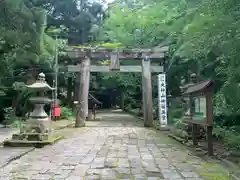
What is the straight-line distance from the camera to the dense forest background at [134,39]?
19.1ft

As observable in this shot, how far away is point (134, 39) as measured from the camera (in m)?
16.7

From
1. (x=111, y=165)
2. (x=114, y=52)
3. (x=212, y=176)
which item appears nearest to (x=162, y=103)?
(x=114, y=52)

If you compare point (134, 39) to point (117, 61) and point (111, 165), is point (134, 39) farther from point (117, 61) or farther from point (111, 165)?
point (111, 165)

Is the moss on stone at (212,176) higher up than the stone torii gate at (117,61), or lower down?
lower down

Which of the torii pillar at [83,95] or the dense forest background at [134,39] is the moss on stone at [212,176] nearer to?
the dense forest background at [134,39]

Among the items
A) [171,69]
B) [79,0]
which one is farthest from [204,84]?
[79,0]

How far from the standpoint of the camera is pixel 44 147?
280 inches

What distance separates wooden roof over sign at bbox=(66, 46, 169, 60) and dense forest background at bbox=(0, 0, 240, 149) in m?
0.75

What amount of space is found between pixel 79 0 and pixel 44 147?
54.8 ft

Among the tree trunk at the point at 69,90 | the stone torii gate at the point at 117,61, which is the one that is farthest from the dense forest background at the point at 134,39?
the stone torii gate at the point at 117,61

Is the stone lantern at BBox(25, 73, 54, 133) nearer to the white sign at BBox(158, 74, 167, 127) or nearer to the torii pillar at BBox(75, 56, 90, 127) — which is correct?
the torii pillar at BBox(75, 56, 90, 127)

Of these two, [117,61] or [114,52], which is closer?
[117,61]

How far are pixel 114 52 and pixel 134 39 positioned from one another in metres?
3.56

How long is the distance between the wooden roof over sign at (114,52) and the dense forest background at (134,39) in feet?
2.45
